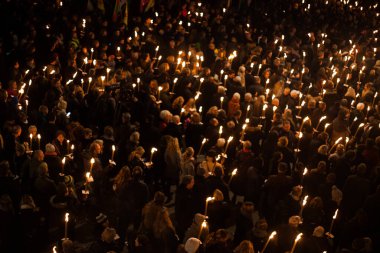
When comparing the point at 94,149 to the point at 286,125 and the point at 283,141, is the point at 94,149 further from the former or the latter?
the point at 286,125

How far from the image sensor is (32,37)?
13547 millimetres

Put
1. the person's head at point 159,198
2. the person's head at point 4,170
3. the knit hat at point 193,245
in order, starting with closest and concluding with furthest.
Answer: the knit hat at point 193,245 < the person's head at point 159,198 < the person's head at point 4,170

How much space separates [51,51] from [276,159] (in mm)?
7081

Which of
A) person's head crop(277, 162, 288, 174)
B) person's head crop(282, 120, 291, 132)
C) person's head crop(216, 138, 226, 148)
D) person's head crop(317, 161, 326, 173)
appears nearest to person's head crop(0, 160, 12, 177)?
person's head crop(216, 138, 226, 148)

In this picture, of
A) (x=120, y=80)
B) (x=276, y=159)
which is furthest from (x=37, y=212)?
(x=120, y=80)

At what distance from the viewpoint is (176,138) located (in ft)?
31.8

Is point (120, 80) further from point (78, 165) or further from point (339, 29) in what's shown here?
point (339, 29)

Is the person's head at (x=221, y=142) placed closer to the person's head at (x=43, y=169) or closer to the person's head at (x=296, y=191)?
the person's head at (x=296, y=191)

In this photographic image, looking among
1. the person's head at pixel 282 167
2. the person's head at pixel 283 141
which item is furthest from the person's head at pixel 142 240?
the person's head at pixel 283 141

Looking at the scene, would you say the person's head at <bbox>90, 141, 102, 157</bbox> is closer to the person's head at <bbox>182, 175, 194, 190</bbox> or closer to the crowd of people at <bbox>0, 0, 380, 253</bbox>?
the crowd of people at <bbox>0, 0, 380, 253</bbox>

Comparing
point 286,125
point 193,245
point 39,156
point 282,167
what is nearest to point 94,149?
point 39,156

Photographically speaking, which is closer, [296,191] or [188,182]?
[188,182]

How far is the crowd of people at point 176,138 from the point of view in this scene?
294 inches

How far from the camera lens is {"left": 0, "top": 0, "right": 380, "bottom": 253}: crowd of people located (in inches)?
294
